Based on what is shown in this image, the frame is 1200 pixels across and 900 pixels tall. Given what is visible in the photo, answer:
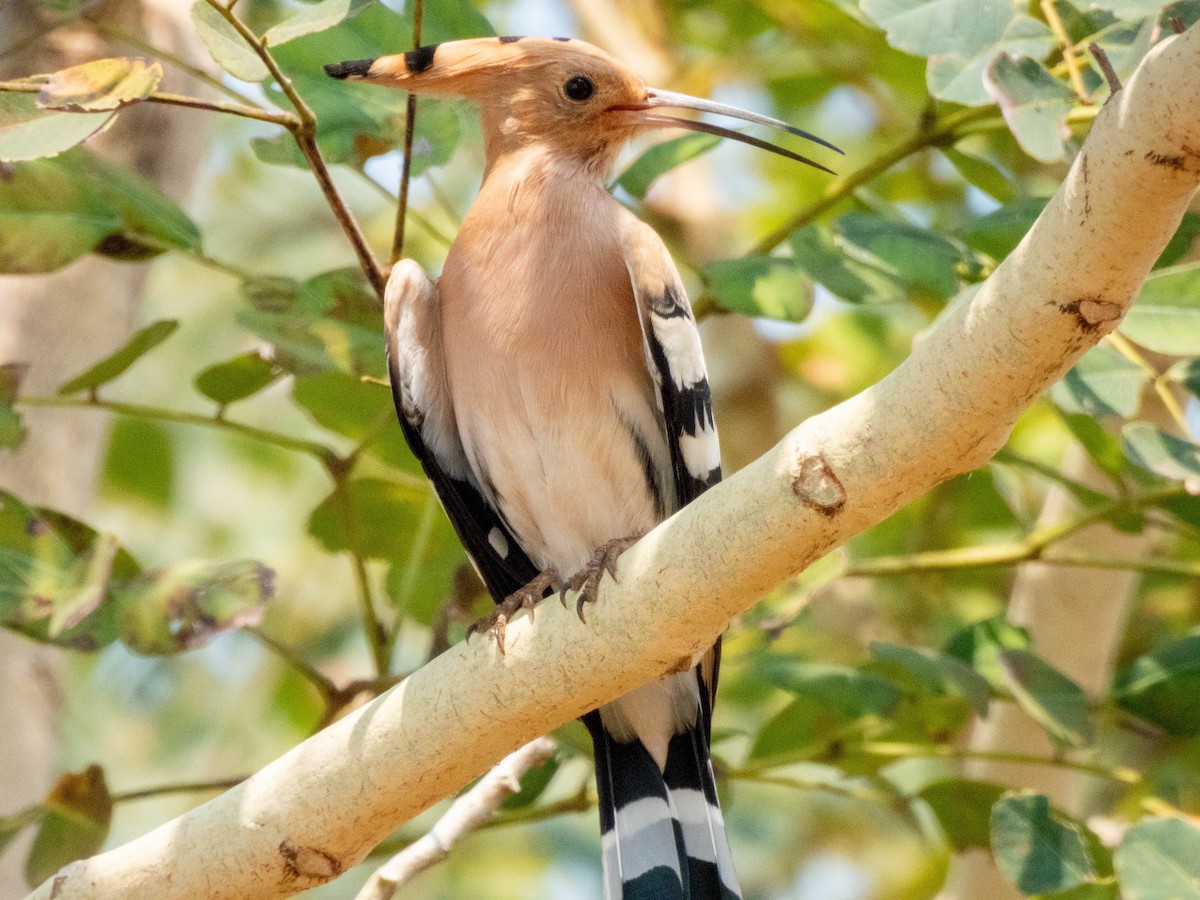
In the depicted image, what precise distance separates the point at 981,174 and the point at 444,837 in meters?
1.53

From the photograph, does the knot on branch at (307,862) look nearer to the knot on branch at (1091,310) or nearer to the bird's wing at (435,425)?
the bird's wing at (435,425)

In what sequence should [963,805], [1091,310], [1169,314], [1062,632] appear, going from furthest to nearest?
[1062,632] → [963,805] → [1169,314] → [1091,310]

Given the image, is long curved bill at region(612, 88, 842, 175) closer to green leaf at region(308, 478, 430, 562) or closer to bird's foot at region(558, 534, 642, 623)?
bird's foot at region(558, 534, 642, 623)

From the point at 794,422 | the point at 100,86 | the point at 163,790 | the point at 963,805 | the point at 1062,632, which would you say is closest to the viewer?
the point at 100,86

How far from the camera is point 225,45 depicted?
1848 mm

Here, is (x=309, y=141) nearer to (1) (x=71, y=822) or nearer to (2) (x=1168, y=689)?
(1) (x=71, y=822)

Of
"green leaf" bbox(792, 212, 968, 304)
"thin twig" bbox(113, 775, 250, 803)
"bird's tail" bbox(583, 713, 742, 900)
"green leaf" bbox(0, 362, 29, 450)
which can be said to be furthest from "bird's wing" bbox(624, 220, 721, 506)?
"green leaf" bbox(0, 362, 29, 450)

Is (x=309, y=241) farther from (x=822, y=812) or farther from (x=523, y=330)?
(x=523, y=330)

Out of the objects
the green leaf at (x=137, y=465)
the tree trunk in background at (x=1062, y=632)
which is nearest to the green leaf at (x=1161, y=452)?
the tree trunk in background at (x=1062, y=632)

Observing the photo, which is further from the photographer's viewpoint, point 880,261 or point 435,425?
point 435,425

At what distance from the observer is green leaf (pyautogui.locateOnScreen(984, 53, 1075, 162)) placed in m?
1.87

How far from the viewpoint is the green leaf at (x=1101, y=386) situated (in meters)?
2.09

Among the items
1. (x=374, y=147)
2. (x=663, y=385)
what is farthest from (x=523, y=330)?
(x=374, y=147)

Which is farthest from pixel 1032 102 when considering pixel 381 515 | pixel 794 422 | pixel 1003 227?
pixel 794 422
